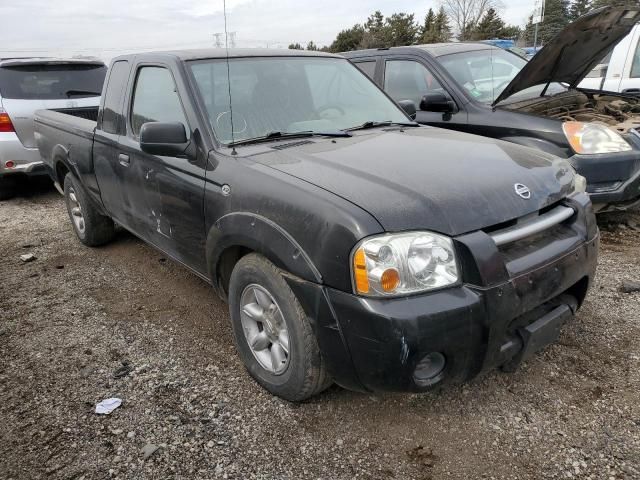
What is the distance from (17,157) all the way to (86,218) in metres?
2.43

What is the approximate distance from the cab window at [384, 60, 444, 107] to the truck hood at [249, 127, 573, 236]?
7.36 ft

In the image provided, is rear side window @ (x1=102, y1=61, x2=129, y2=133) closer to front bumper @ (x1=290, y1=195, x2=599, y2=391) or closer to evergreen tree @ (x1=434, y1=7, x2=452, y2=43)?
front bumper @ (x1=290, y1=195, x2=599, y2=391)

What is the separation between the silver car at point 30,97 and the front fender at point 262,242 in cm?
421

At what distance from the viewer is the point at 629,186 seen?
421 cm

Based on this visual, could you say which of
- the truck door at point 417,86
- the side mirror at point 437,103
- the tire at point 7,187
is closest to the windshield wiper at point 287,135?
the side mirror at point 437,103

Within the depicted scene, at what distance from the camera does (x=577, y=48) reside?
463 cm

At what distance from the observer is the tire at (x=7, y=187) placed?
6.98m

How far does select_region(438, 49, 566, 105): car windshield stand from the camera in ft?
16.5

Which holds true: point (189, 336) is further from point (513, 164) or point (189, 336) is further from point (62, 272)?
point (513, 164)

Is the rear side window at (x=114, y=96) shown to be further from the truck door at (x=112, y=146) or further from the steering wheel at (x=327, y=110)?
the steering wheel at (x=327, y=110)

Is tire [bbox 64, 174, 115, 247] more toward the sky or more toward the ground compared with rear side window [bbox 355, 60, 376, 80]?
more toward the ground

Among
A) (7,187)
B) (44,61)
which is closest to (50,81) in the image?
(44,61)

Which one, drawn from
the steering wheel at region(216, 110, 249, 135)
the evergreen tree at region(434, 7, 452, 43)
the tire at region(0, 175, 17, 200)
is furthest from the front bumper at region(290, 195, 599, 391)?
the evergreen tree at region(434, 7, 452, 43)

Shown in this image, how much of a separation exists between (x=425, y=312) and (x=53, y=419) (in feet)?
6.43
